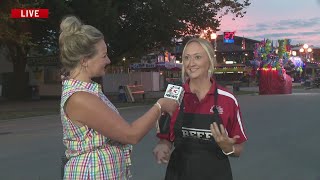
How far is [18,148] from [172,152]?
832 cm

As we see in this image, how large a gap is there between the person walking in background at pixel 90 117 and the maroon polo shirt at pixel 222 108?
0.41 m

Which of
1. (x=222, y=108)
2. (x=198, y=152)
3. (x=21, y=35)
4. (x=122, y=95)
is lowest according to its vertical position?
(x=122, y=95)

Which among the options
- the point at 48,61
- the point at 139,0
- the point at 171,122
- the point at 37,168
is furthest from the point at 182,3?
the point at 171,122

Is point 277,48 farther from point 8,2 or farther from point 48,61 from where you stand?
point 8,2

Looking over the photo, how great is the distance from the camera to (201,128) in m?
2.99

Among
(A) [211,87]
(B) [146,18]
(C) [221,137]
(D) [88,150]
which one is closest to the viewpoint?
(D) [88,150]

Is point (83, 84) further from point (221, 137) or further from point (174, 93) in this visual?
point (221, 137)

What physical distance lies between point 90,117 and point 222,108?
2.91 feet

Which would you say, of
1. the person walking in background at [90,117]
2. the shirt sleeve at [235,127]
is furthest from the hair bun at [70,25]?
the shirt sleeve at [235,127]

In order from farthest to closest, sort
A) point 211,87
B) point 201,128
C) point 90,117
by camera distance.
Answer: point 211,87 < point 201,128 < point 90,117

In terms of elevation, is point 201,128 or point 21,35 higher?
point 21,35

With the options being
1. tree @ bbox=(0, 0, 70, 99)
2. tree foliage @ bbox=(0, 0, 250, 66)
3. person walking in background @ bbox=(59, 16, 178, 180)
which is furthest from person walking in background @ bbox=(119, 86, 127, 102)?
person walking in background @ bbox=(59, 16, 178, 180)

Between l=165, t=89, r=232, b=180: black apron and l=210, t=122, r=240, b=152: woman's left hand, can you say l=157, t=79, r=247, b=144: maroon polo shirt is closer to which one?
l=165, t=89, r=232, b=180: black apron

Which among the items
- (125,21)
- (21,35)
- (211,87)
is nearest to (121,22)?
(125,21)
